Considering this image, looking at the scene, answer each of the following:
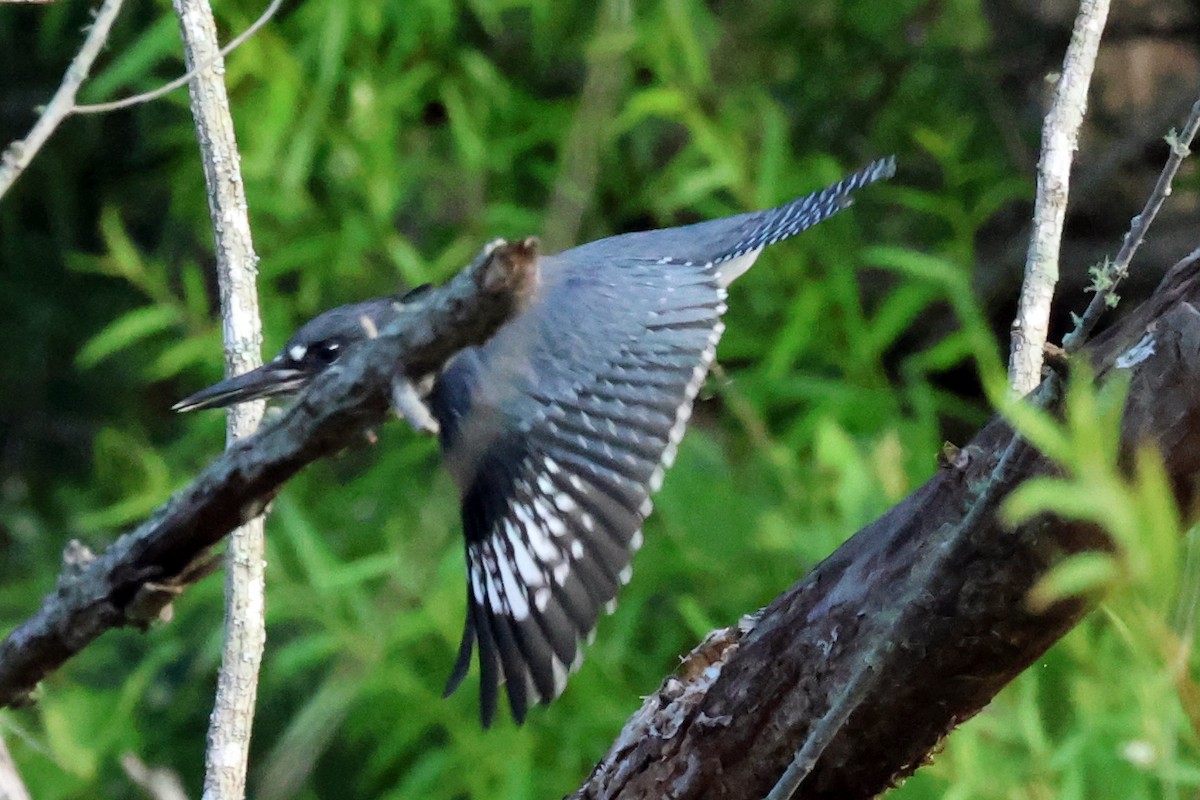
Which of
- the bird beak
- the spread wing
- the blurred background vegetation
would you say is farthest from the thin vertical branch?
the blurred background vegetation

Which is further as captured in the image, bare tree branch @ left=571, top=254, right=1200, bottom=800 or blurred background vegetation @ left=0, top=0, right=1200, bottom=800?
blurred background vegetation @ left=0, top=0, right=1200, bottom=800

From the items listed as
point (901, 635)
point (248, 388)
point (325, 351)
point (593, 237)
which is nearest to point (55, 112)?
point (248, 388)

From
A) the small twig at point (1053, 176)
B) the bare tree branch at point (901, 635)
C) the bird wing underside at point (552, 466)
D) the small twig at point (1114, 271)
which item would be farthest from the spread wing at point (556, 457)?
the small twig at point (1114, 271)

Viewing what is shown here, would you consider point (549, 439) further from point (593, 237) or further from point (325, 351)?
point (593, 237)

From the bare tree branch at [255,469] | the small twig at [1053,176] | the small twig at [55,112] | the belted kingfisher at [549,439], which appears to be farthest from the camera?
the belted kingfisher at [549,439]

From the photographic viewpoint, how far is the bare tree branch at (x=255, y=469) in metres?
0.51

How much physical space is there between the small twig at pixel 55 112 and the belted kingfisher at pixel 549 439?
0.68 ft

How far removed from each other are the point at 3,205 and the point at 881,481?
1.65 meters

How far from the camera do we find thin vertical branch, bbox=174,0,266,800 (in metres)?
0.80

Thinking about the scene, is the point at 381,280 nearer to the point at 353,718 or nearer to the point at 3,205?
the point at 353,718

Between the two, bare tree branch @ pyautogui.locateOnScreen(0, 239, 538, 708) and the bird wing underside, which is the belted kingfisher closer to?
the bird wing underside

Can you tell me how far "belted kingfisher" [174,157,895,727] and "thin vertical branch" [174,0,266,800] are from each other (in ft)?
0.11

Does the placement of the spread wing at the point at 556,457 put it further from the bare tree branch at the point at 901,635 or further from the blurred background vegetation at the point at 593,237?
the blurred background vegetation at the point at 593,237

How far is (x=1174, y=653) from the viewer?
1.14ft
